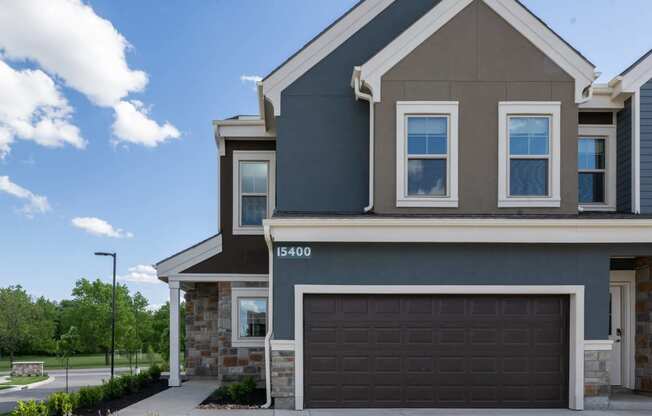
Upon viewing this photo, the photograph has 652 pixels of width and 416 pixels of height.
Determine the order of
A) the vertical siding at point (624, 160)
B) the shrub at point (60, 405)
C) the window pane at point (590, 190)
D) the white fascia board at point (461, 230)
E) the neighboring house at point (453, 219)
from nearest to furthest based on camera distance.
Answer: the shrub at point (60, 405) → the white fascia board at point (461, 230) → the neighboring house at point (453, 219) → the vertical siding at point (624, 160) → the window pane at point (590, 190)

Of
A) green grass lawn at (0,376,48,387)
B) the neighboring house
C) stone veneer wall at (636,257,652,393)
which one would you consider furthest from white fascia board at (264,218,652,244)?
green grass lawn at (0,376,48,387)

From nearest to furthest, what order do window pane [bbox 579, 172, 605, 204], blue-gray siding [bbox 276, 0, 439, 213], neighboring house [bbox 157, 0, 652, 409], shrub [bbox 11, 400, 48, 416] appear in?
shrub [bbox 11, 400, 48, 416], neighboring house [bbox 157, 0, 652, 409], blue-gray siding [bbox 276, 0, 439, 213], window pane [bbox 579, 172, 605, 204]

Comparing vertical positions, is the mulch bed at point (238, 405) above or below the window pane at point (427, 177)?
below

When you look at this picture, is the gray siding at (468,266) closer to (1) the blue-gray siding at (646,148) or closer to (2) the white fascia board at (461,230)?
(2) the white fascia board at (461,230)

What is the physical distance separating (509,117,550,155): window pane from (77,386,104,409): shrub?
965 centimetres

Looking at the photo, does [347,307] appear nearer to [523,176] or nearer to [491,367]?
[491,367]

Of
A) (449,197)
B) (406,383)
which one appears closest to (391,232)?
(449,197)

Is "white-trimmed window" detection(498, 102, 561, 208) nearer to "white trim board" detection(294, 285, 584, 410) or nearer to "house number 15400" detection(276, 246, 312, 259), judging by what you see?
"white trim board" detection(294, 285, 584, 410)

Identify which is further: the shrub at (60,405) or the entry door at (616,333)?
the entry door at (616,333)

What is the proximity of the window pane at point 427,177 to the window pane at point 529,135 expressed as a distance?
144cm

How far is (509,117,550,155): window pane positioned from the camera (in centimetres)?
902

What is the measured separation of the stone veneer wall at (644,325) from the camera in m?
9.56

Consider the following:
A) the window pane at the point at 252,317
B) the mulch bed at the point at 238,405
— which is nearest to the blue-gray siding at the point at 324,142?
the window pane at the point at 252,317

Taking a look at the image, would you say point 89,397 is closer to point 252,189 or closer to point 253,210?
point 253,210
